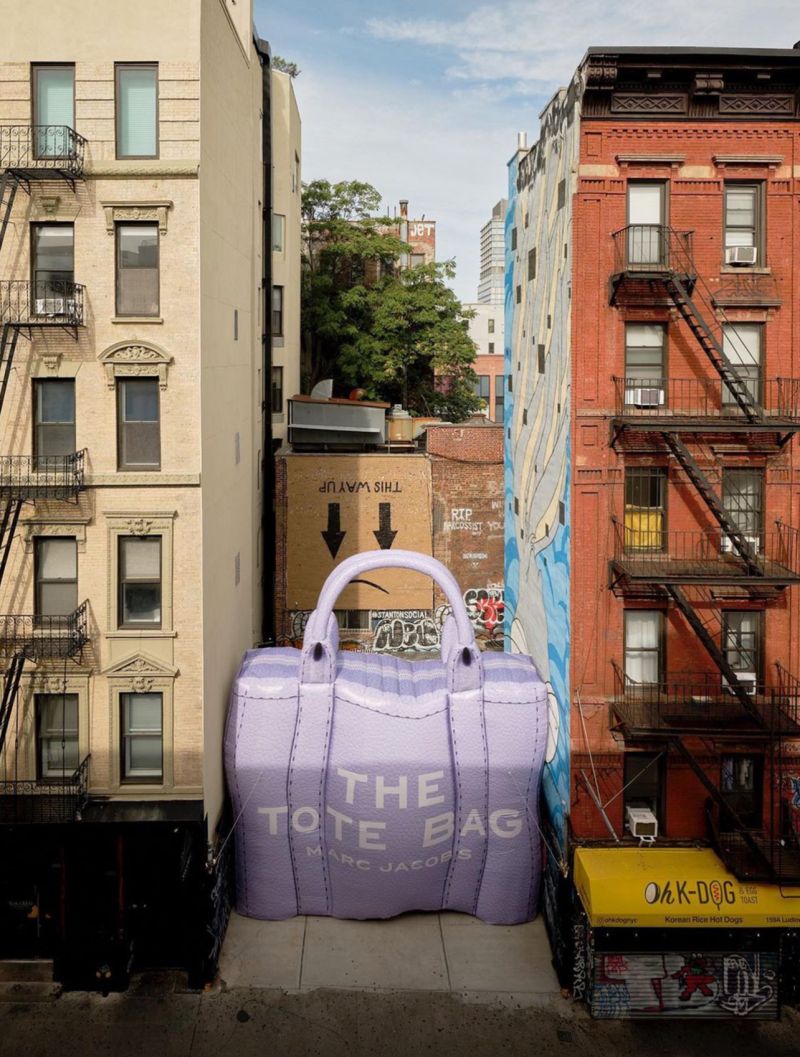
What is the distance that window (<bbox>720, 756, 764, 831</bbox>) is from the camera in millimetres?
20266

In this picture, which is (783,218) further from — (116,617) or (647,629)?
(116,617)

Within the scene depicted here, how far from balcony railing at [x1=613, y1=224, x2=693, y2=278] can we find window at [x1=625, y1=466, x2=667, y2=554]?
426cm

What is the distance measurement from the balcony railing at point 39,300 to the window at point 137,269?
85cm

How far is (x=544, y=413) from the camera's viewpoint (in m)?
22.3

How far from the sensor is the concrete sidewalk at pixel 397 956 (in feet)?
64.0

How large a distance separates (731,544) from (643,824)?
627 cm

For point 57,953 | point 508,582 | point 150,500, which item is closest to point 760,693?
point 508,582

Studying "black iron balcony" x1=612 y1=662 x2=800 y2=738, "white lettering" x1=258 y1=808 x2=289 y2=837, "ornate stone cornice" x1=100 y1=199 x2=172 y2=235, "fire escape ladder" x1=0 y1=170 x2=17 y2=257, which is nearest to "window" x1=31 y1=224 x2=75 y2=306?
"fire escape ladder" x1=0 y1=170 x2=17 y2=257

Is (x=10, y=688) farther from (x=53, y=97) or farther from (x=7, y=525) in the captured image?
(x=53, y=97)

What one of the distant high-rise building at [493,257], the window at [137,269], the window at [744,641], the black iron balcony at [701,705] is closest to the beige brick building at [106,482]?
the window at [137,269]

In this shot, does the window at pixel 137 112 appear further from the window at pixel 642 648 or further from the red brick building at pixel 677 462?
the window at pixel 642 648

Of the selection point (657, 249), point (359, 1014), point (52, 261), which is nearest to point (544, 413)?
point (657, 249)

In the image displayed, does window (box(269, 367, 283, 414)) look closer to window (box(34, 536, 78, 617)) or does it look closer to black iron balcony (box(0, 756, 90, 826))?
window (box(34, 536, 78, 617))

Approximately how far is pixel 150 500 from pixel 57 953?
9.71m
